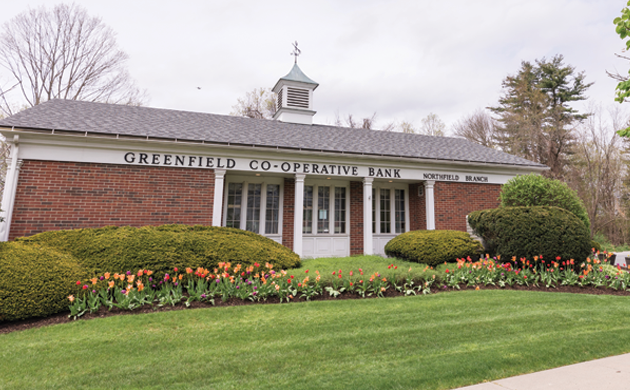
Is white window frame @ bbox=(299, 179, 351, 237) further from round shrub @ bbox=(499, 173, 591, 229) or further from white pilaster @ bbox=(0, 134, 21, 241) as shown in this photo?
white pilaster @ bbox=(0, 134, 21, 241)

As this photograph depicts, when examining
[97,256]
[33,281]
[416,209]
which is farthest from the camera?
[416,209]

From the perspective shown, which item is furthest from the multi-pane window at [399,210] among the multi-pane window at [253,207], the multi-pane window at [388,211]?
the multi-pane window at [253,207]

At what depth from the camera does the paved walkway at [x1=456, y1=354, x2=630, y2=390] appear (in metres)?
2.70

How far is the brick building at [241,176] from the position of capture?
8391 millimetres

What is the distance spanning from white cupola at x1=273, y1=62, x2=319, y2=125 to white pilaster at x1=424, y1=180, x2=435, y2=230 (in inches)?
245

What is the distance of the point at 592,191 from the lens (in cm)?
2197

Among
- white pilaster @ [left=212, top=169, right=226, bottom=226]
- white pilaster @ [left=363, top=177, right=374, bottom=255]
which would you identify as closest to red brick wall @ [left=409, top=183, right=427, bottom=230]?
white pilaster @ [left=363, top=177, right=374, bottom=255]

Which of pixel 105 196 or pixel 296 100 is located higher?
pixel 296 100

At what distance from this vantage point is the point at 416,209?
12391mm

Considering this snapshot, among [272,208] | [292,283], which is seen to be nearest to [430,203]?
[272,208]

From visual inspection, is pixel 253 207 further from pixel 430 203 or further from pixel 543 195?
pixel 543 195

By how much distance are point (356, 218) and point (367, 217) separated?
883mm

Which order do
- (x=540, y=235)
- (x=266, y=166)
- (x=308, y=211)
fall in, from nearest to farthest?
(x=540, y=235) → (x=266, y=166) → (x=308, y=211)

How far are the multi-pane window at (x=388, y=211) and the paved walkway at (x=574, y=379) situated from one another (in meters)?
8.99
